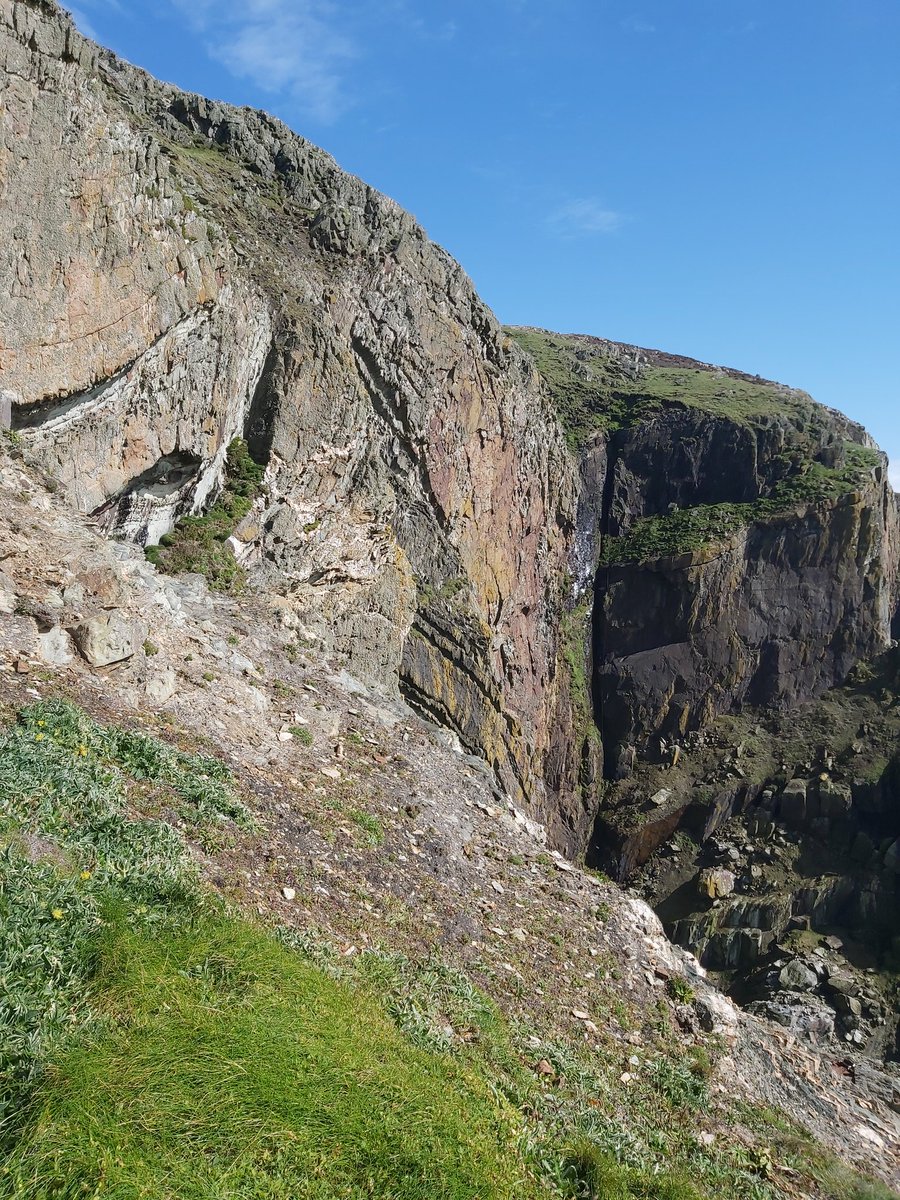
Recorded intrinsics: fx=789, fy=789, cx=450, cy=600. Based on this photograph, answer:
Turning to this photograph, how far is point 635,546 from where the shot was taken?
185 feet

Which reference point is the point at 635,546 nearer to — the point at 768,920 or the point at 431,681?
the point at 768,920

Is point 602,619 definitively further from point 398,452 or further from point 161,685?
point 161,685

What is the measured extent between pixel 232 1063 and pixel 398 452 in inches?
1020

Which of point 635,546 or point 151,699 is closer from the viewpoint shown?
point 151,699

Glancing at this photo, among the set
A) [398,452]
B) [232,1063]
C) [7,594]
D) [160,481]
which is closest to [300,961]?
[232,1063]

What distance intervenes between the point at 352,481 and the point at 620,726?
3261 cm

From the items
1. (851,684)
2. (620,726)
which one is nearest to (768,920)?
(620,726)

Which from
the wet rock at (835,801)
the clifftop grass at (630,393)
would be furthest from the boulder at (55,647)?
the clifftop grass at (630,393)

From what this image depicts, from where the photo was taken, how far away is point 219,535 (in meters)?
20.2

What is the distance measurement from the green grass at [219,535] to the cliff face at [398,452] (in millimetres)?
387

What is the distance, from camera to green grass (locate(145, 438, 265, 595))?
1880cm

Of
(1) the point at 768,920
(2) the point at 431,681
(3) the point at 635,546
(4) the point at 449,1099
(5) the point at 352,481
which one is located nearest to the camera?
(4) the point at 449,1099

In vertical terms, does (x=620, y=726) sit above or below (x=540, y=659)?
below

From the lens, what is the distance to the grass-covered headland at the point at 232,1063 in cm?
406
